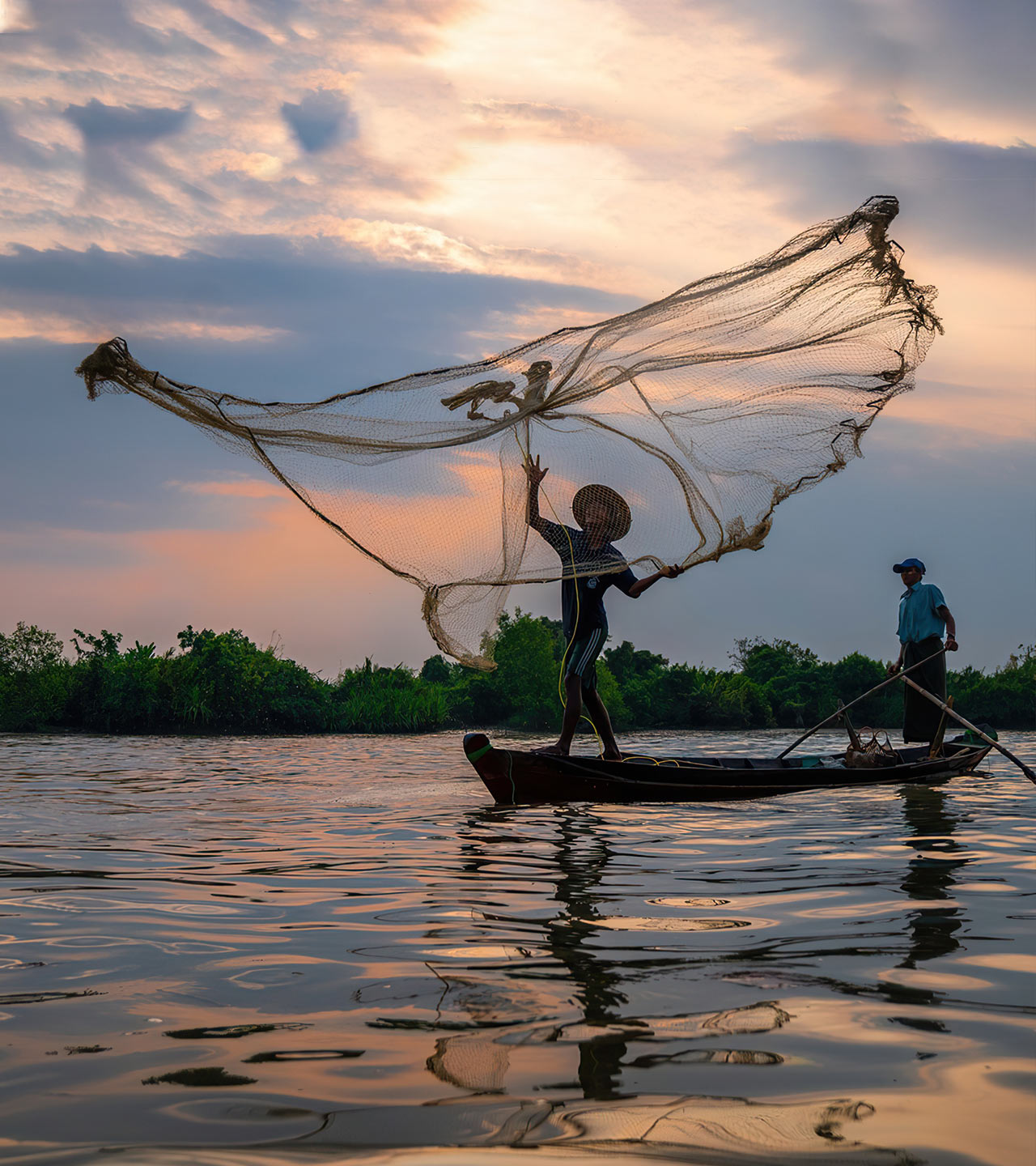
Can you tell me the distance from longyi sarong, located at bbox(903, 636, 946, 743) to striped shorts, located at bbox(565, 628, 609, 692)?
4.91 meters

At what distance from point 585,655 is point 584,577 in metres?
0.73

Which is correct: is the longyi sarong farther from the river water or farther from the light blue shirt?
the river water

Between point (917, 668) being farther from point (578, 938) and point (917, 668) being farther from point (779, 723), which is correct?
point (779, 723)

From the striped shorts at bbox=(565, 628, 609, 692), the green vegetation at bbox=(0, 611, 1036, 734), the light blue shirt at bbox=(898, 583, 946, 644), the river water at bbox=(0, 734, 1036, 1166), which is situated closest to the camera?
the river water at bbox=(0, 734, 1036, 1166)

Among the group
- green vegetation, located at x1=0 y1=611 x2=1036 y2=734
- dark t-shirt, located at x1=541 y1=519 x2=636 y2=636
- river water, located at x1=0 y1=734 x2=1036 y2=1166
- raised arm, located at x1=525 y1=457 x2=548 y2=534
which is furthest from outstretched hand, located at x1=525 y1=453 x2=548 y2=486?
green vegetation, located at x1=0 y1=611 x2=1036 y2=734

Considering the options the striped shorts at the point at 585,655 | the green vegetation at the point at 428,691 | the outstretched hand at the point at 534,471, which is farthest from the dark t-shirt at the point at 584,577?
the green vegetation at the point at 428,691

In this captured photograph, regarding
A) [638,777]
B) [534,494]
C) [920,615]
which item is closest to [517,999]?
[534,494]

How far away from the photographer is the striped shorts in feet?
27.3

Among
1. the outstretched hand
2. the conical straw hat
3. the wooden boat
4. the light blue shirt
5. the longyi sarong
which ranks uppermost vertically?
the outstretched hand

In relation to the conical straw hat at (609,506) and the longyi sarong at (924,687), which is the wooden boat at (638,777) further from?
the longyi sarong at (924,687)

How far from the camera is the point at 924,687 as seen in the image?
1205cm

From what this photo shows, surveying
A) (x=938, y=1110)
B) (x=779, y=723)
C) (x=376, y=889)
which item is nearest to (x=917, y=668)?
(x=376, y=889)

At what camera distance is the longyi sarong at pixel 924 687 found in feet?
38.5

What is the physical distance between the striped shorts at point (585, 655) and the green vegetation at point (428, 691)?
12997 millimetres
